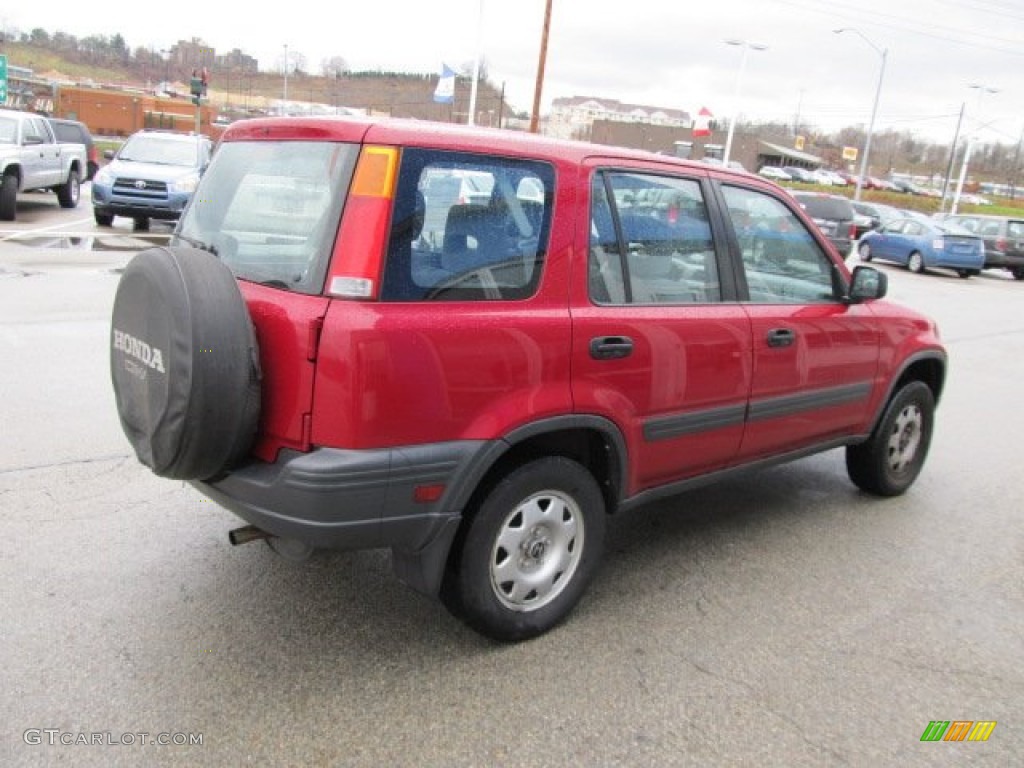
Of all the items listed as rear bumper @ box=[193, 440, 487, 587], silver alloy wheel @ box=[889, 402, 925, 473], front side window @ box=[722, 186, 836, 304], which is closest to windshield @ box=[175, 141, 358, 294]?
rear bumper @ box=[193, 440, 487, 587]

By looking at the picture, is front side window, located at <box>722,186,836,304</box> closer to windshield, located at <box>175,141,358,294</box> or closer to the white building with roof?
windshield, located at <box>175,141,358,294</box>

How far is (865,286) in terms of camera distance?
14.1 feet

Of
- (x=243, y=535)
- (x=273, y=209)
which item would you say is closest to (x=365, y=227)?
(x=273, y=209)

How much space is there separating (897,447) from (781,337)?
65.0 inches

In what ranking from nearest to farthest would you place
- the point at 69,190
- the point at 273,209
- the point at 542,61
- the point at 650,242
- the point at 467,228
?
the point at 467,228, the point at 273,209, the point at 650,242, the point at 69,190, the point at 542,61

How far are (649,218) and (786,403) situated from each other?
124cm

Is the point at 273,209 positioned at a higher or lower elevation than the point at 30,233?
higher

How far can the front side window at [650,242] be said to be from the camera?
318 centimetres

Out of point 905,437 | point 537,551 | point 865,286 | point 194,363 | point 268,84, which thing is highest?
point 268,84

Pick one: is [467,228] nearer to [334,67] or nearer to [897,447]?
[897,447]

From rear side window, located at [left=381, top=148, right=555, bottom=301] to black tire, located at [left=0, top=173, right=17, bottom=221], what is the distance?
51.7ft

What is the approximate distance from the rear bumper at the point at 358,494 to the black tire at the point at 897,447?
306cm

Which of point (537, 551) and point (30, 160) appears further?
point (30, 160)

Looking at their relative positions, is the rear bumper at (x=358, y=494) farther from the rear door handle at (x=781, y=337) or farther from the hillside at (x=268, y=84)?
the hillside at (x=268, y=84)
